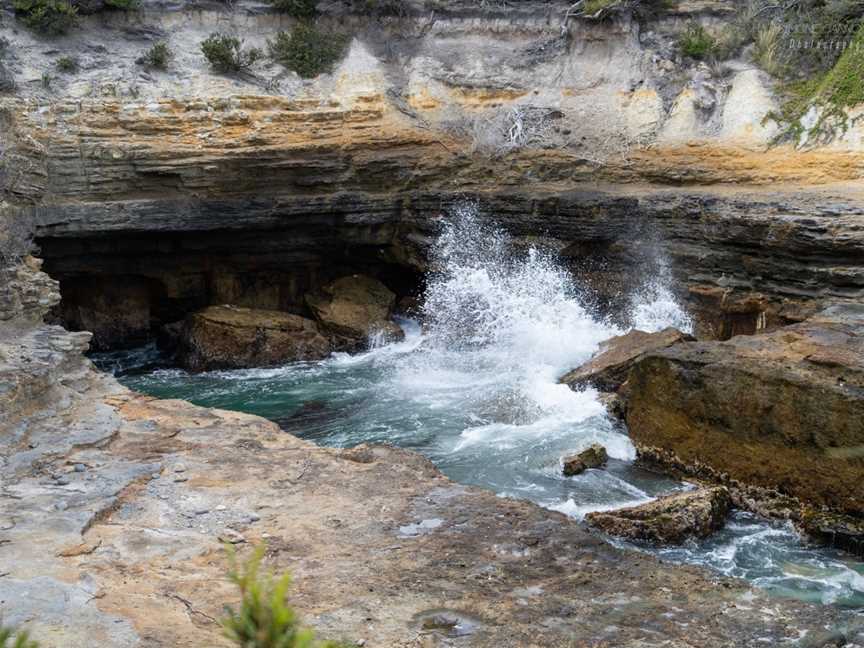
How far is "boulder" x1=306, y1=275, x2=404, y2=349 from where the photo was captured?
640 inches

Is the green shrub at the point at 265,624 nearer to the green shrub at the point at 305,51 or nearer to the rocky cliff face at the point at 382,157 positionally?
the rocky cliff face at the point at 382,157

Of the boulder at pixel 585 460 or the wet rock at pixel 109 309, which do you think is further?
the wet rock at pixel 109 309

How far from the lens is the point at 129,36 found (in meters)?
17.0

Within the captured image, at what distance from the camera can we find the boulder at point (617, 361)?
12.2 meters

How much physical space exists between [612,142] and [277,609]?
51.2ft

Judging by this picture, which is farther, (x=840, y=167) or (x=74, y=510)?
(x=840, y=167)

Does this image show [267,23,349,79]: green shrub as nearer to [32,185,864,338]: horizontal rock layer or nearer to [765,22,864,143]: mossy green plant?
[32,185,864,338]: horizontal rock layer

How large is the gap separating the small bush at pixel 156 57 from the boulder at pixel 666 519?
1243cm

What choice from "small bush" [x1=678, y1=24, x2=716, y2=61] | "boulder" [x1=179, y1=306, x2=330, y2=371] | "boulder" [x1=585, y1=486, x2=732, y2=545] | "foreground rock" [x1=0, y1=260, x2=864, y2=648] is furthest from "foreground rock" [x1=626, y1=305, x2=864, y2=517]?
"small bush" [x1=678, y1=24, x2=716, y2=61]

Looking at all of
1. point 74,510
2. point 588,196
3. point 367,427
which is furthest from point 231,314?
Result: point 74,510

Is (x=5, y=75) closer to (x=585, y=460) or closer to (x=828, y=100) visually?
(x=585, y=460)

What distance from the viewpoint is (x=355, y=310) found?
1667 centimetres

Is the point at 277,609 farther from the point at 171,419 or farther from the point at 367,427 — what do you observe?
the point at 367,427

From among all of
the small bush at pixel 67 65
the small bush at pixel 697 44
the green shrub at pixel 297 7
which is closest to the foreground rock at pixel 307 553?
the small bush at pixel 67 65
